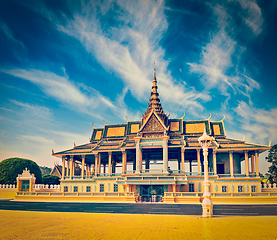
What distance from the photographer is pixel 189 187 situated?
37.3m

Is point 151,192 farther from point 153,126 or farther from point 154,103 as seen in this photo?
Result: point 154,103

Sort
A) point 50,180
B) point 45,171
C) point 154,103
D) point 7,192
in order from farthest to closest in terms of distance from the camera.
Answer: point 45,171, point 50,180, point 154,103, point 7,192

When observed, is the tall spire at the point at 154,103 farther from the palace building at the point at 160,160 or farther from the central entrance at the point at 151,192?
the central entrance at the point at 151,192

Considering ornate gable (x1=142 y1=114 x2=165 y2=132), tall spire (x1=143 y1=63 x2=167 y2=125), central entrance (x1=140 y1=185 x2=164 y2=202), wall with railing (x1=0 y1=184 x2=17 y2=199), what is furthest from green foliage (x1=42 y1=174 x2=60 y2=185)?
central entrance (x1=140 y1=185 x2=164 y2=202)

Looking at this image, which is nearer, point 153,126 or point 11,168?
point 153,126

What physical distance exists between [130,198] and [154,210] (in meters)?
7.61

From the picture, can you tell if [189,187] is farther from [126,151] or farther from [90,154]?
[90,154]

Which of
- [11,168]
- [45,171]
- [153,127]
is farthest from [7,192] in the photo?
[45,171]

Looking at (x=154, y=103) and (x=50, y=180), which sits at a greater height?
(x=154, y=103)

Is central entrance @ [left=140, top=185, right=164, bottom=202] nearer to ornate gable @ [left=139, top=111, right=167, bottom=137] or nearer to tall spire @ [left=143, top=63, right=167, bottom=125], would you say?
ornate gable @ [left=139, top=111, right=167, bottom=137]

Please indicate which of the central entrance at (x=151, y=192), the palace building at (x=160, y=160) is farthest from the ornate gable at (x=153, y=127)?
the central entrance at (x=151, y=192)

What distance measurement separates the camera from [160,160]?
5028 centimetres

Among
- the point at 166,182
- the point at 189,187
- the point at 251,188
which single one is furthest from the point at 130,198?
the point at 251,188

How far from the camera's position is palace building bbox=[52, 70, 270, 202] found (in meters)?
35.4
